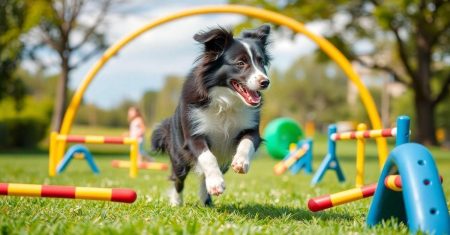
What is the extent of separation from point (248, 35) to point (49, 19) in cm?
2096

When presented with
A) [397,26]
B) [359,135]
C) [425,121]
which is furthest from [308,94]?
[359,135]

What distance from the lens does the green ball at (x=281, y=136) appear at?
16.8 m

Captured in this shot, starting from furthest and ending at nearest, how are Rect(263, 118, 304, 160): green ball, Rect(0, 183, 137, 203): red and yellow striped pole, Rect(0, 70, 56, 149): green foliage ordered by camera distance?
Rect(0, 70, 56, 149): green foliage, Rect(263, 118, 304, 160): green ball, Rect(0, 183, 137, 203): red and yellow striped pole

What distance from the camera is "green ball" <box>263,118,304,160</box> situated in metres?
16.8

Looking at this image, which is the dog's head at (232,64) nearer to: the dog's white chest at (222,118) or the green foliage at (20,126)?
the dog's white chest at (222,118)

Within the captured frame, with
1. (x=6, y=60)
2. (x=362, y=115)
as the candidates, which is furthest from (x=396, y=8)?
(x=362, y=115)

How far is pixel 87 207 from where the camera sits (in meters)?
4.72

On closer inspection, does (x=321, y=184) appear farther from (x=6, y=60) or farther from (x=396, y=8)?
(x=6, y=60)

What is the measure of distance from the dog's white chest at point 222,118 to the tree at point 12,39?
67.2 feet

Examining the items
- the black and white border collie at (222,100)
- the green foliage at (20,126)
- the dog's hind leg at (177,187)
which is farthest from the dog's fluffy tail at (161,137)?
the green foliage at (20,126)

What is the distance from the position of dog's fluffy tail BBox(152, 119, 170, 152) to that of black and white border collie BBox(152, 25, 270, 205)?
956 mm

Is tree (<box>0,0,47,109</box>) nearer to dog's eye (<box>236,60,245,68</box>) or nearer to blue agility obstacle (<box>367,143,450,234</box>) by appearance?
dog's eye (<box>236,60,245,68</box>)

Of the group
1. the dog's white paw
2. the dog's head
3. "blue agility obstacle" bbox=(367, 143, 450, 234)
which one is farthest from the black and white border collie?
"blue agility obstacle" bbox=(367, 143, 450, 234)

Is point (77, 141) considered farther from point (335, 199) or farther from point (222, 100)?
point (335, 199)
